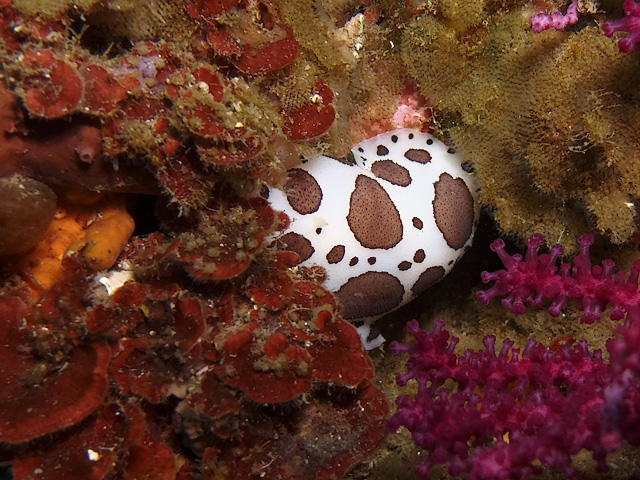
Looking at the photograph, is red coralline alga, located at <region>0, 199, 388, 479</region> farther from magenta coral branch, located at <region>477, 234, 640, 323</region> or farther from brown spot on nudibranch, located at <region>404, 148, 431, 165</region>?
brown spot on nudibranch, located at <region>404, 148, 431, 165</region>

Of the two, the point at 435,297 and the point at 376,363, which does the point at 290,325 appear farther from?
the point at 435,297

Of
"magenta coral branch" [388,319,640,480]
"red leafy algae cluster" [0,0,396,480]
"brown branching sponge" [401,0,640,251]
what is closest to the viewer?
"magenta coral branch" [388,319,640,480]

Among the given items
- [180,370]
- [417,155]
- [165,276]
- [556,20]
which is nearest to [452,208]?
[417,155]

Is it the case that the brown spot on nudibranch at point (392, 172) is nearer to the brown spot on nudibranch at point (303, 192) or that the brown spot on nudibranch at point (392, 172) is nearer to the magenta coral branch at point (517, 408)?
the brown spot on nudibranch at point (303, 192)

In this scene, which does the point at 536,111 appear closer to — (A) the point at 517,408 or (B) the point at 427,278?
(B) the point at 427,278

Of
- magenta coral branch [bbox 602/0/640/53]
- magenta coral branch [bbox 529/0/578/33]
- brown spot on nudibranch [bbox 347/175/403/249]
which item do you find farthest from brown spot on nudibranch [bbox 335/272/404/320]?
magenta coral branch [bbox 602/0/640/53]
